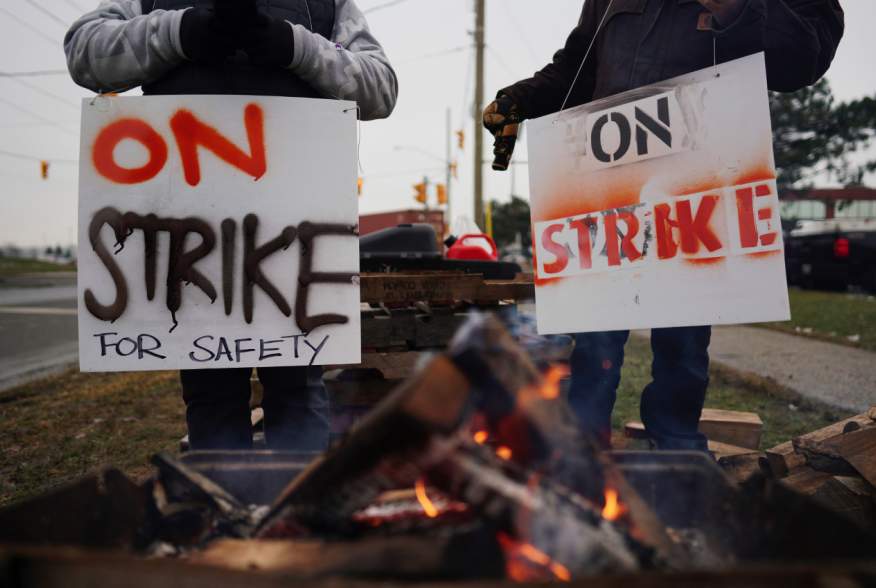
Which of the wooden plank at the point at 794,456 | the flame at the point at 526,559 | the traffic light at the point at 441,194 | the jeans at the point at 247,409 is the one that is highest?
the traffic light at the point at 441,194

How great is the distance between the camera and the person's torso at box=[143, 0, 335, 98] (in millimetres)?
2123

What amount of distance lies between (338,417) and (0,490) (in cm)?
167

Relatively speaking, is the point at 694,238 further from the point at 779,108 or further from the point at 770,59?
the point at 779,108

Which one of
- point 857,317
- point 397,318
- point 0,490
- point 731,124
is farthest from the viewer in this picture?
point 857,317

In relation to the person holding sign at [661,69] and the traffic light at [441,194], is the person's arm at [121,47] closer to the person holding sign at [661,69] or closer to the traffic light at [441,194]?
the person holding sign at [661,69]

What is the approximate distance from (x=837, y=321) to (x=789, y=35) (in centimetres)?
851

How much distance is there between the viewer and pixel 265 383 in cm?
225

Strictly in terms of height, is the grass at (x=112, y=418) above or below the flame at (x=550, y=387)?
below

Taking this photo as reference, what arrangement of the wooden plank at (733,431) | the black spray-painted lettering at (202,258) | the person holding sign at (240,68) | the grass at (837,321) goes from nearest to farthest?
the person holding sign at (240,68) < the black spray-painted lettering at (202,258) < the wooden plank at (733,431) < the grass at (837,321)

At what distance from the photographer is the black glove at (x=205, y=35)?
1857 millimetres

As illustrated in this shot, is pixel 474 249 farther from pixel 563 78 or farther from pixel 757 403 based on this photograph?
pixel 757 403

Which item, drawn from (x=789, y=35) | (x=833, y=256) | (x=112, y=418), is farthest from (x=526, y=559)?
(x=833, y=256)

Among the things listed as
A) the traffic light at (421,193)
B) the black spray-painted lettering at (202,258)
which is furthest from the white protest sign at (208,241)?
the traffic light at (421,193)

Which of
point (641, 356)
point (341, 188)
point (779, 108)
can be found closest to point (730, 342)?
point (641, 356)
